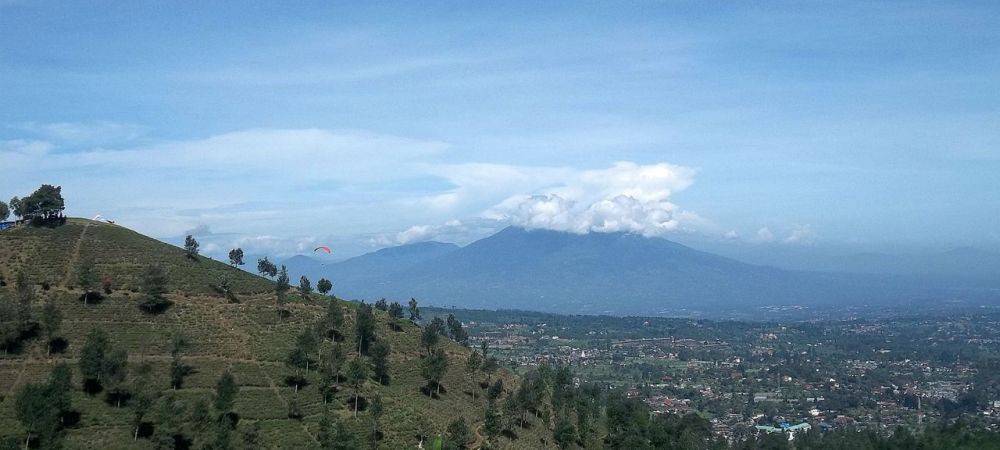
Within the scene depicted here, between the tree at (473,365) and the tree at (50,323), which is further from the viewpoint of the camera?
the tree at (473,365)

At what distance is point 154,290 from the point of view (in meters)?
51.1

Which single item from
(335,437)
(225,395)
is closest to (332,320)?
(225,395)

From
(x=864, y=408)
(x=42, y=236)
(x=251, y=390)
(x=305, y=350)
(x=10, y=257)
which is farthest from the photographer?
(x=864, y=408)

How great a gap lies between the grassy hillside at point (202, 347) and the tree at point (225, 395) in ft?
4.67

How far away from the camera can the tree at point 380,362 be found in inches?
1971

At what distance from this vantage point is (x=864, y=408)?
90.6 meters

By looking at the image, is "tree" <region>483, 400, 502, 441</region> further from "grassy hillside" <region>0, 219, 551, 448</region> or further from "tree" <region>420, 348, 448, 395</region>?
"tree" <region>420, 348, 448, 395</region>

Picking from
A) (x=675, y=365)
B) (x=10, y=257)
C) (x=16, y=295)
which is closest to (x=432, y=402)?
(x=16, y=295)

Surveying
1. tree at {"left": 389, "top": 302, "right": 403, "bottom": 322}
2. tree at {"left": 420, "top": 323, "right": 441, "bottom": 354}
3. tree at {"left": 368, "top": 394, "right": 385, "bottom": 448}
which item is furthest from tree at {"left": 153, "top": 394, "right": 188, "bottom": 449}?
tree at {"left": 389, "top": 302, "right": 403, "bottom": 322}

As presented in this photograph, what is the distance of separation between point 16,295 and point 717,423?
70035 millimetres

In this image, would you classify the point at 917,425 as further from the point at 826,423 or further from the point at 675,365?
the point at 675,365

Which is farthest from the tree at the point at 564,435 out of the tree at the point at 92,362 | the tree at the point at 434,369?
the tree at the point at 92,362

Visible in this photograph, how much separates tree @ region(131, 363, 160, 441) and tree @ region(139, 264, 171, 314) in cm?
882

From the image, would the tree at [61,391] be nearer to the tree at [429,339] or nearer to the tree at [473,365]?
the tree at [429,339]
